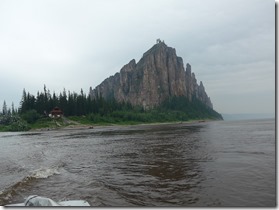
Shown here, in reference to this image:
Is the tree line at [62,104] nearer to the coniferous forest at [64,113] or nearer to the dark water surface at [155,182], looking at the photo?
the coniferous forest at [64,113]

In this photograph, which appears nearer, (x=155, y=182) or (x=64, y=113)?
(x=155, y=182)

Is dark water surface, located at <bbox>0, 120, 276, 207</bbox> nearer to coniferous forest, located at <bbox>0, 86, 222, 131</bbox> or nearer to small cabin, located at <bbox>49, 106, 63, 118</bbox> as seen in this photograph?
coniferous forest, located at <bbox>0, 86, 222, 131</bbox>

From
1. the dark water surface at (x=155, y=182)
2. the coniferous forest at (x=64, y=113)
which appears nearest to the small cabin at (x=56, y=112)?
the coniferous forest at (x=64, y=113)

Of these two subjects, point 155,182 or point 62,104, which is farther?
point 62,104

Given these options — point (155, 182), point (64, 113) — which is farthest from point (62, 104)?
point (155, 182)

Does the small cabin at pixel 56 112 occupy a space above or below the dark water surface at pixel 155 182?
above

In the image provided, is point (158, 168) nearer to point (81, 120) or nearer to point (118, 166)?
point (118, 166)

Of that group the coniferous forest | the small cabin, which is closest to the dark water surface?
the coniferous forest

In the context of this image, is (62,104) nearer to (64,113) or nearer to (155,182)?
(64,113)

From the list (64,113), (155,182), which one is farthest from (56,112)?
(155,182)

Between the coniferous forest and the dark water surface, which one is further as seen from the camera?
the coniferous forest

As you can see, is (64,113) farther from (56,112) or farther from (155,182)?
(155,182)

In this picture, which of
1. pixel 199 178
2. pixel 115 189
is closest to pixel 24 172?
pixel 115 189

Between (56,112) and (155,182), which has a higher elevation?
(56,112)
